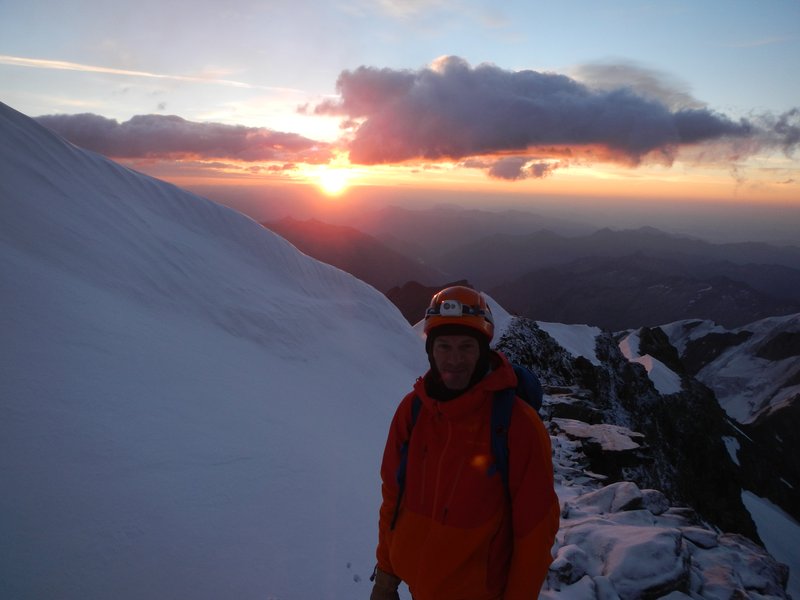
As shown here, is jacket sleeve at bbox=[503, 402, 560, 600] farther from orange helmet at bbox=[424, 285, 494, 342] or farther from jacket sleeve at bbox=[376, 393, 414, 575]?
jacket sleeve at bbox=[376, 393, 414, 575]

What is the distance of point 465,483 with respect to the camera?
3.02 meters

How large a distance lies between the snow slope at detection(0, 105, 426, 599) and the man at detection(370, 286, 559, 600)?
2.68 m

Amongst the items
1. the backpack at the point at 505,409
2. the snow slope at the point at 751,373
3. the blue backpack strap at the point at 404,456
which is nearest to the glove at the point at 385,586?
the blue backpack strap at the point at 404,456

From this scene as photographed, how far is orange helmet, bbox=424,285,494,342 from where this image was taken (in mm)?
3232

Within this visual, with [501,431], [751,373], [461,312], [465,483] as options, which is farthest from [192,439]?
[751,373]

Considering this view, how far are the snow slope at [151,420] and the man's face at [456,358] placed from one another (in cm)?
358

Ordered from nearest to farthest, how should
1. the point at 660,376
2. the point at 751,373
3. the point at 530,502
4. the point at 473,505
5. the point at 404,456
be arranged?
the point at 530,502 → the point at 473,505 → the point at 404,456 → the point at 660,376 → the point at 751,373

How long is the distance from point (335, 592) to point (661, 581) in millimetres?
4405

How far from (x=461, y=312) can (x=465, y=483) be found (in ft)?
3.92

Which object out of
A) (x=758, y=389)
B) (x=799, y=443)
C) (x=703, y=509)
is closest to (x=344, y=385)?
(x=703, y=509)

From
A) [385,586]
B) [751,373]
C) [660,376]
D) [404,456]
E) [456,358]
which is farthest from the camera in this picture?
[751,373]

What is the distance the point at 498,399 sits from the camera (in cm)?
297

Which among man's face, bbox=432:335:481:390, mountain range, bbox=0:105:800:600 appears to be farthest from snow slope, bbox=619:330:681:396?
man's face, bbox=432:335:481:390

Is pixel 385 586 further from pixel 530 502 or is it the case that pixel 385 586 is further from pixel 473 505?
pixel 530 502
